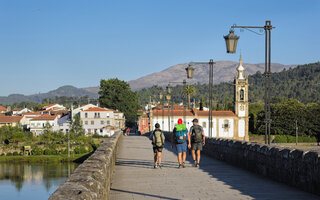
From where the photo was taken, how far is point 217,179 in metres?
12.3

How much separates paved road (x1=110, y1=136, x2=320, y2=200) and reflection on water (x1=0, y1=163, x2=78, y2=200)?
5268 cm

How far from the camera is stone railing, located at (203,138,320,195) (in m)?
9.35

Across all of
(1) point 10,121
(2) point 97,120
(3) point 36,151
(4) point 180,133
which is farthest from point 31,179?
(4) point 180,133

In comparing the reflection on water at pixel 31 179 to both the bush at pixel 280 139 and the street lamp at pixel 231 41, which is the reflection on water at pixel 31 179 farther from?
the street lamp at pixel 231 41

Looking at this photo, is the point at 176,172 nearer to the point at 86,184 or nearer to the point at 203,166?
the point at 203,166

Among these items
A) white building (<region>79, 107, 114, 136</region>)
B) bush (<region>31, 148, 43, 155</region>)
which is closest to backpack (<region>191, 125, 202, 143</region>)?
bush (<region>31, 148, 43, 155</region>)

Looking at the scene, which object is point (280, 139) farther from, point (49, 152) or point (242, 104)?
point (49, 152)

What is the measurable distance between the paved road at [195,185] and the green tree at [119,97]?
11624 cm

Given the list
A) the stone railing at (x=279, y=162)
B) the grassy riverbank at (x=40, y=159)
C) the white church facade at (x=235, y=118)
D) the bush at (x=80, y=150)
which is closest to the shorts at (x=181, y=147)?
the stone railing at (x=279, y=162)

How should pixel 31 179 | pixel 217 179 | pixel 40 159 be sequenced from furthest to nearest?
pixel 40 159, pixel 31 179, pixel 217 179

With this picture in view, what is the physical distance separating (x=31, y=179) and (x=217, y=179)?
7355 cm

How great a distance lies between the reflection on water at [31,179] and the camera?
68375mm

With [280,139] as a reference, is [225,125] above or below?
above

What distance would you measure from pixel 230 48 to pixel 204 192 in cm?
805
